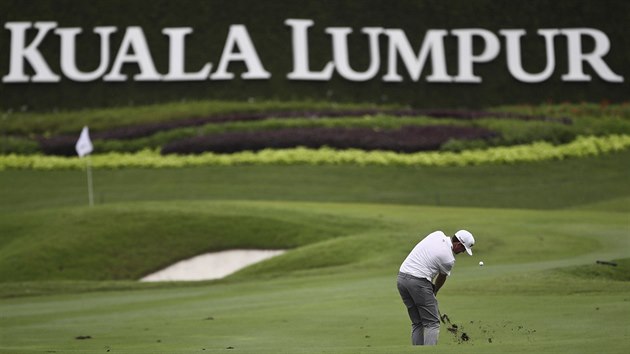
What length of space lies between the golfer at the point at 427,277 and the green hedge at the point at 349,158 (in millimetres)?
33403

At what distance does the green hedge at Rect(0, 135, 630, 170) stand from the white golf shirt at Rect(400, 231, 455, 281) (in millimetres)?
33501

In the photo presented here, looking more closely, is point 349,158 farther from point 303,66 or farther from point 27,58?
point 27,58

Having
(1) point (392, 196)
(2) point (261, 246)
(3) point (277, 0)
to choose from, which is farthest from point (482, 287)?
(3) point (277, 0)

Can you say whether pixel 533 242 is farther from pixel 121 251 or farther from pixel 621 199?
pixel 621 199

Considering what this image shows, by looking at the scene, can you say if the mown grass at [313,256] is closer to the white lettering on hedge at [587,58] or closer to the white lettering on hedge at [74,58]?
the white lettering on hedge at [587,58]

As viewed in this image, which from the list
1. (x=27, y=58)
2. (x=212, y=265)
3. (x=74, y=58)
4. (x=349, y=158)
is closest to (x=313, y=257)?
(x=212, y=265)

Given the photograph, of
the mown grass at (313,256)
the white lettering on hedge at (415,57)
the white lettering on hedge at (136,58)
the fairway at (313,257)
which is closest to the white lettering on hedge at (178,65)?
the white lettering on hedge at (136,58)

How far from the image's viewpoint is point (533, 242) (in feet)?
106

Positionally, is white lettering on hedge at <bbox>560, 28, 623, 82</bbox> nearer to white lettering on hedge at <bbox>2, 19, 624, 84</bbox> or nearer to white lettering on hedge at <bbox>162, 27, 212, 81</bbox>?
white lettering on hedge at <bbox>2, 19, 624, 84</bbox>

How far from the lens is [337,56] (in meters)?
55.1

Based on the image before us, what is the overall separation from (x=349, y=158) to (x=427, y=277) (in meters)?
33.8

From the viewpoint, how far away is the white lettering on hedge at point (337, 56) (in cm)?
5506

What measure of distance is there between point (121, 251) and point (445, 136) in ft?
60.1

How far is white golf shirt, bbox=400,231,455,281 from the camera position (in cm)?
1538
